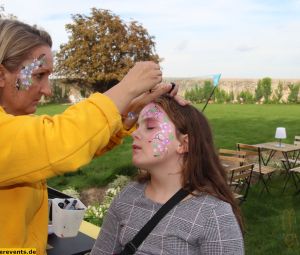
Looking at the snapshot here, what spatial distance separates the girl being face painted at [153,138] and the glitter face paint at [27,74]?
769 mm

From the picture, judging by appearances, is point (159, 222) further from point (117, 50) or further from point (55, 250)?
point (117, 50)

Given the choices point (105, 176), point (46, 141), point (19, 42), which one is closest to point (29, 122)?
point (46, 141)

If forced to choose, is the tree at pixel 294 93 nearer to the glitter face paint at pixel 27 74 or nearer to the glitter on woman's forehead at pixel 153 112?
the glitter on woman's forehead at pixel 153 112

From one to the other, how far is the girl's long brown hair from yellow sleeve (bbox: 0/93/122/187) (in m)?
1.00

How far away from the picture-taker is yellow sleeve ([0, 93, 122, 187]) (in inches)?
45.8

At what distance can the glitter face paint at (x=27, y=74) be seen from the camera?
58.5 inches

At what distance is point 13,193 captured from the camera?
4.93ft

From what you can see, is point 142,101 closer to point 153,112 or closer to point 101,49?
point 153,112

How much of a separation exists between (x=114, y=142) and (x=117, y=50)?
2442cm

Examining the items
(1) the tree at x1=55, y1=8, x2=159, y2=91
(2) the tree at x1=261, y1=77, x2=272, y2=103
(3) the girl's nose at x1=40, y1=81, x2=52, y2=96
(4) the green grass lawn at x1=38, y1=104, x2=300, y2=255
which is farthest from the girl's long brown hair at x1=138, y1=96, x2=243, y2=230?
(2) the tree at x1=261, y1=77, x2=272, y2=103

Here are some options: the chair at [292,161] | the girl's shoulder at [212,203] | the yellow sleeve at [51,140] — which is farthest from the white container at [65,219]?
the chair at [292,161]

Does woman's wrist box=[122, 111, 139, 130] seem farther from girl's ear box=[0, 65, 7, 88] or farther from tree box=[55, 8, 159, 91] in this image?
tree box=[55, 8, 159, 91]

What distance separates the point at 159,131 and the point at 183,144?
16 cm

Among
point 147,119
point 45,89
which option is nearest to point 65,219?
point 147,119
